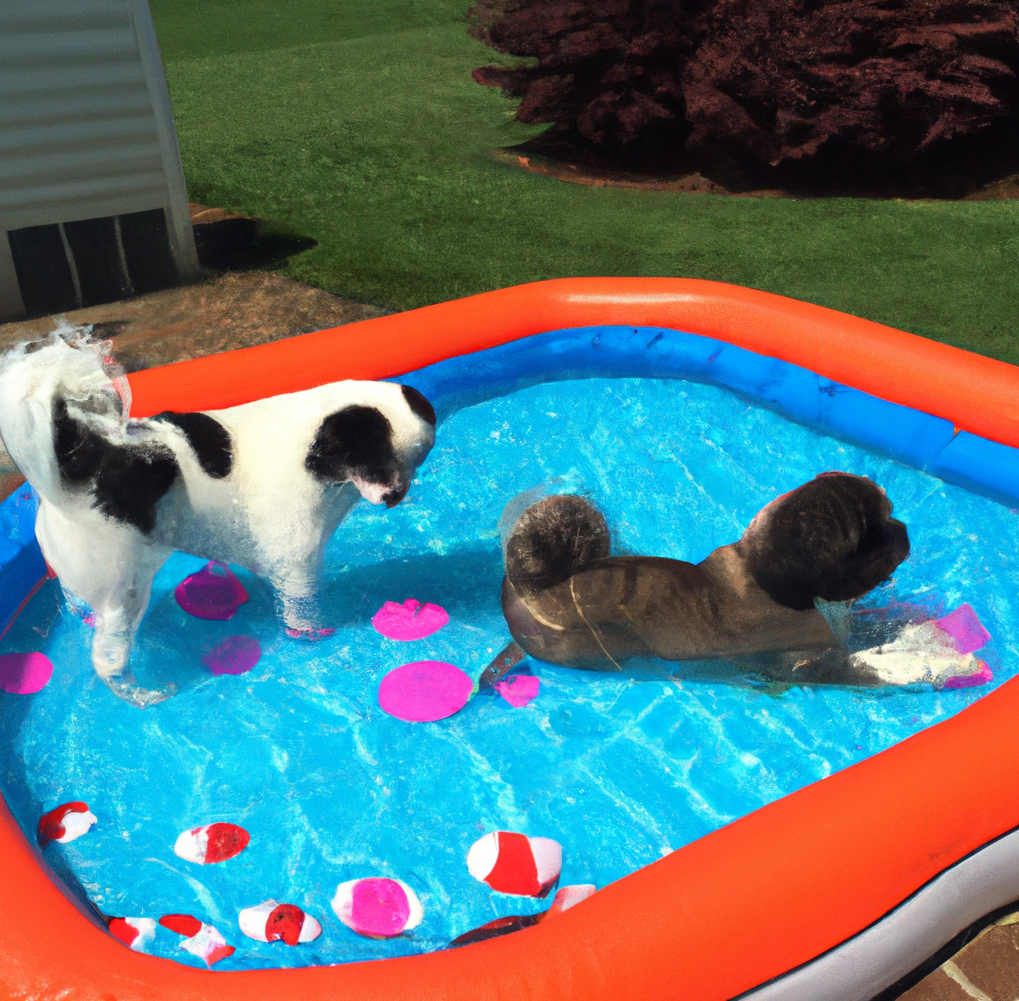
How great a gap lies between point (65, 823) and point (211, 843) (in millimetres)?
424

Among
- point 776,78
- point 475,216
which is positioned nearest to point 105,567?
point 475,216

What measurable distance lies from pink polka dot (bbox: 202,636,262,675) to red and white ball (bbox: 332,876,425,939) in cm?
88

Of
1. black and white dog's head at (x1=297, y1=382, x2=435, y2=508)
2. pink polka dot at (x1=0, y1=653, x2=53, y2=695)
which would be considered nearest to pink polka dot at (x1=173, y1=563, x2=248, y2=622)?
pink polka dot at (x1=0, y1=653, x2=53, y2=695)

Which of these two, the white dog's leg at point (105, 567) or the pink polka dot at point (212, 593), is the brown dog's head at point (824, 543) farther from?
the pink polka dot at point (212, 593)

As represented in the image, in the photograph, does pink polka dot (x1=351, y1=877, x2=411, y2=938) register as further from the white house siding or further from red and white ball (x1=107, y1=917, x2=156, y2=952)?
the white house siding

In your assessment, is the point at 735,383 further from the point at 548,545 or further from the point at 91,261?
the point at 91,261

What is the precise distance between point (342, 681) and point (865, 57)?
6286 millimetres

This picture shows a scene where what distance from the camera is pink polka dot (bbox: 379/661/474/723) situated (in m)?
2.87

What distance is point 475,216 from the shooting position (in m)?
6.80

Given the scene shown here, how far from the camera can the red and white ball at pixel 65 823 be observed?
2.47 metres

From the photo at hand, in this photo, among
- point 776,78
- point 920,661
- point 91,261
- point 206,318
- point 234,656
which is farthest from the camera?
point 776,78

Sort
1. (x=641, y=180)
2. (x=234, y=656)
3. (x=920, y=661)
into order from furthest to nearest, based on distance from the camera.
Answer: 1. (x=641, y=180)
2. (x=234, y=656)
3. (x=920, y=661)

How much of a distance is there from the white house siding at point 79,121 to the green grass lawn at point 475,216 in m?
1.10

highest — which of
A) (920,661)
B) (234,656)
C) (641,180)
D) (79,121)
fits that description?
(79,121)
